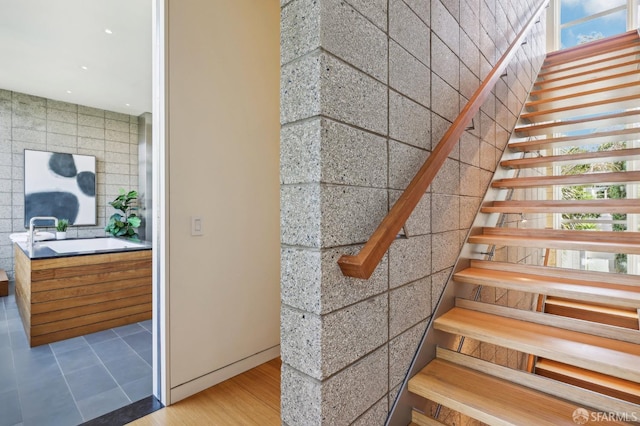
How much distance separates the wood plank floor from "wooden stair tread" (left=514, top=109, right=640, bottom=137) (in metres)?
3.05

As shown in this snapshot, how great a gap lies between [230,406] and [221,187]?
4.45ft

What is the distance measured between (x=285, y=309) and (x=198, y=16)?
76.2 inches

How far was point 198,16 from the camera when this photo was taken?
6.36 ft

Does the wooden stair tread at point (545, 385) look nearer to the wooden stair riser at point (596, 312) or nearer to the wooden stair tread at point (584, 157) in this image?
the wooden stair tread at point (584, 157)

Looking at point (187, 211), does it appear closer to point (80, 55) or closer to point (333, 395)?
point (333, 395)

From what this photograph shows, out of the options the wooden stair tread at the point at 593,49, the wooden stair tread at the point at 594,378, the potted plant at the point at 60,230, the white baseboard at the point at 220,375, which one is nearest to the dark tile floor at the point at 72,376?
the white baseboard at the point at 220,375

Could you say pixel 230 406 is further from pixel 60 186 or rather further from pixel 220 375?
pixel 60 186

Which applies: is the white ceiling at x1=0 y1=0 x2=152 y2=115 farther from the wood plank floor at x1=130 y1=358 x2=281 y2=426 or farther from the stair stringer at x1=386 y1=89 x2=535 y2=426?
the stair stringer at x1=386 y1=89 x2=535 y2=426

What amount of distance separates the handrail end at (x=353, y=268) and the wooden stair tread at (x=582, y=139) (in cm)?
246

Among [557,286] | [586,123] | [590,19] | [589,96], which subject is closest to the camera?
[557,286]

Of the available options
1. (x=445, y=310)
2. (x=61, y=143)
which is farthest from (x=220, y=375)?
(x=61, y=143)

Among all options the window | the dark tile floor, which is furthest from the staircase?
the window

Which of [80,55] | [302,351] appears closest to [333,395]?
[302,351]

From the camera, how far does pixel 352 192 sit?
1042 millimetres
